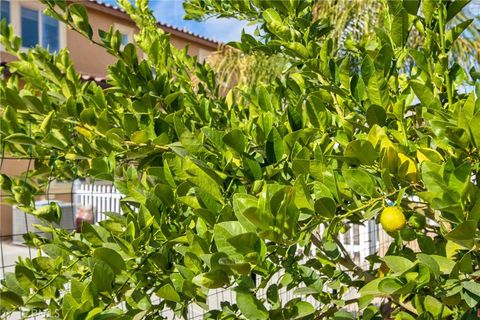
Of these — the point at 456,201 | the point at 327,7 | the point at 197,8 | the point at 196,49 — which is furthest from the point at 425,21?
the point at 196,49

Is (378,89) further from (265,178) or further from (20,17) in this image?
(20,17)

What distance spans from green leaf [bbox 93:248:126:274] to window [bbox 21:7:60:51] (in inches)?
339

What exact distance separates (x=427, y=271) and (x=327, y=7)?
6.00 meters

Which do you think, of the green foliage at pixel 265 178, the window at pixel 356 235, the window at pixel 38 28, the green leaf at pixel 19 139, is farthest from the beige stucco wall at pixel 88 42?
the green leaf at pixel 19 139

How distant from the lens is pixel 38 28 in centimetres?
872

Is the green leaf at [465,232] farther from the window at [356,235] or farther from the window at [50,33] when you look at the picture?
the window at [50,33]

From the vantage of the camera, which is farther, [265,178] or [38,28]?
[38,28]

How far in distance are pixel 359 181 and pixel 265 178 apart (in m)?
0.22

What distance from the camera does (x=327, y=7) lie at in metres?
6.22


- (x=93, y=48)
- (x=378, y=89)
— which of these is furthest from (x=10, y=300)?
(x=93, y=48)

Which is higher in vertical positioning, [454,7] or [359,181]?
[454,7]

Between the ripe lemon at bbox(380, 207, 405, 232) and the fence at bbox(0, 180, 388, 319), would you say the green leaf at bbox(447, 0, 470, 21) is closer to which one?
the ripe lemon at bbox(380, 207, 405, 232)

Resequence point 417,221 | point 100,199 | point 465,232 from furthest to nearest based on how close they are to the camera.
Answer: point 100,199
point 417,221
point 465,232

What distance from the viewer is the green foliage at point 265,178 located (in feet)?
2.24
